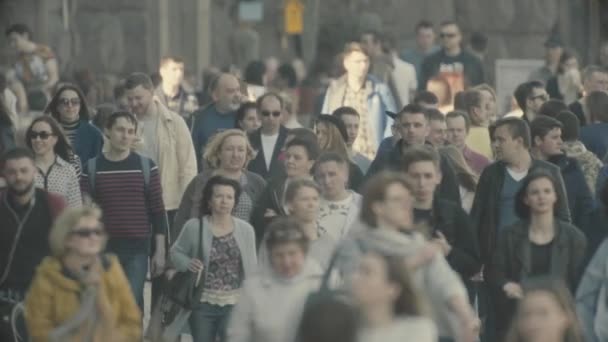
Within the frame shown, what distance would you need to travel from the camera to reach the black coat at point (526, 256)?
1533cm

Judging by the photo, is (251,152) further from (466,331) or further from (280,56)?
(280,56)

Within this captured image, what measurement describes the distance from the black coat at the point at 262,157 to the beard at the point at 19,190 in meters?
3.98

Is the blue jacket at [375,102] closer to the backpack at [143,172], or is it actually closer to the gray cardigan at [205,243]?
the backpack at [143,172]

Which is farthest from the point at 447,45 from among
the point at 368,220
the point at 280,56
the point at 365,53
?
the point at 280,56

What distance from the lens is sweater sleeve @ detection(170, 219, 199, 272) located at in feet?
53.3

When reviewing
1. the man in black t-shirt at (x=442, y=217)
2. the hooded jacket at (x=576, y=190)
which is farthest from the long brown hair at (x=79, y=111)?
the man in black t-shirt at (x=442, y=217)

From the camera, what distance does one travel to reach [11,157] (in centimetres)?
1622

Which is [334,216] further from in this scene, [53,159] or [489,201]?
[53,159]

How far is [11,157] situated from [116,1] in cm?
2213

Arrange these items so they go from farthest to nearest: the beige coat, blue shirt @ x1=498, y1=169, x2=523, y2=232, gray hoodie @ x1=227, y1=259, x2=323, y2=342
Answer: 1. the beige coat
2. blue shirt @ x1=498, y1=169, x2=523, y2=232
3. gray hoodie @ x1=227, y1=259, x2=323, y2=342

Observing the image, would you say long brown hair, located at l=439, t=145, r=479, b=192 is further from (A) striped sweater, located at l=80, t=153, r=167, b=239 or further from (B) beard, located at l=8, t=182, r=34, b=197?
(B) beard, located at l=8, t=182, r=34, b=197

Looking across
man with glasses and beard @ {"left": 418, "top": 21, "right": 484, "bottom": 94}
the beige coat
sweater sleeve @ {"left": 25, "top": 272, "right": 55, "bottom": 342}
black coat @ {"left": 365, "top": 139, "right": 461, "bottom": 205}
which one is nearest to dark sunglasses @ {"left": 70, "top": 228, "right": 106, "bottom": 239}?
sweater sleeve @ {"left": 25, "top": 272, "right": 55, "bottom": 342}

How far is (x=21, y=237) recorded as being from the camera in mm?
15766

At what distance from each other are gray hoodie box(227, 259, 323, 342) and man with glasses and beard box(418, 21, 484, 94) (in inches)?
553
